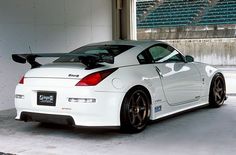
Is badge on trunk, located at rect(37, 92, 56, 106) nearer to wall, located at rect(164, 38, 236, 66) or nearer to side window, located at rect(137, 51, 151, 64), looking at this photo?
side window, located at rect(137, 51, 151, 64)

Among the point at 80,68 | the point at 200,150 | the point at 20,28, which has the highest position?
the point at 20,28

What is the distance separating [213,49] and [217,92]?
14541mm

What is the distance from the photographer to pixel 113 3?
11047 millimetres

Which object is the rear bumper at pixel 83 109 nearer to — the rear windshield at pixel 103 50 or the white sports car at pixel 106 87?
the white sports car at pixel 106 87

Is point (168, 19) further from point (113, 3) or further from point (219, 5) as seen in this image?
point (113, 3)

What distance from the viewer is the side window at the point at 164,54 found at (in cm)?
646

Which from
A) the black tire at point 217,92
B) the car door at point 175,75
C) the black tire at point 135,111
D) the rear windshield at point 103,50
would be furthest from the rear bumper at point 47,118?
the black tire at point 217,92

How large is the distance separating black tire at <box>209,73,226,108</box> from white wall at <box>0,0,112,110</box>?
362 cm

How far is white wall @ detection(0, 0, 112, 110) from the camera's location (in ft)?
26.0

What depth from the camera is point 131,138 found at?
5.52 metres

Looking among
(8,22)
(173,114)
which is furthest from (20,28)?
(173,114)

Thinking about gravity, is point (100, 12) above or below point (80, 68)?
above

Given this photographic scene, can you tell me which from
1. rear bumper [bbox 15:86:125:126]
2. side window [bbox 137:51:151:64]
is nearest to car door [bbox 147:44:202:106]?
side window [bbox 137:51:151:64]

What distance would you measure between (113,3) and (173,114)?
203 inches
